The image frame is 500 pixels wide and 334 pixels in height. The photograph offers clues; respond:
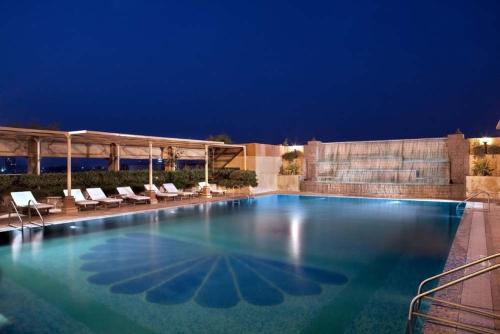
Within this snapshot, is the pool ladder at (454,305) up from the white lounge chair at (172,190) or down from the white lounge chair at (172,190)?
down

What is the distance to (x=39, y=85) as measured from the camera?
4550cm

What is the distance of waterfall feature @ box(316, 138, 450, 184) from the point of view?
16.5 m

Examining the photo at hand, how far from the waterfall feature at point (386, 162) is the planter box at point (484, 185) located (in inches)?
48.8

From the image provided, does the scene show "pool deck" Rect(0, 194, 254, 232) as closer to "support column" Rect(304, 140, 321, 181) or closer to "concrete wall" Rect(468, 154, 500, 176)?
"support column" Rect(304, 140, 321, 181)

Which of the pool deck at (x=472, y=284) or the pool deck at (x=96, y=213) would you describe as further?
the pool deck at (x=96, y=213)

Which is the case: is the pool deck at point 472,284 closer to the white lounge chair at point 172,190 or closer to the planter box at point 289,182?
the white lounge chair at point 172,190

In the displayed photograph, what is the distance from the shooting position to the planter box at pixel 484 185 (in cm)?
1389

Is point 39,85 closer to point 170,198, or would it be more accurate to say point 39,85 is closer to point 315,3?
point 315,3

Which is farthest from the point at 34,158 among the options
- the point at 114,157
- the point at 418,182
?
the point at 418,182

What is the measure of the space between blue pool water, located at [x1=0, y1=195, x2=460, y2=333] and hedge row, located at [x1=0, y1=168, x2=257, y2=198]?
2.70m

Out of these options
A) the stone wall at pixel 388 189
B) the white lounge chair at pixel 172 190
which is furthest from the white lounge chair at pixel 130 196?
the stone wall at pixel 388 189

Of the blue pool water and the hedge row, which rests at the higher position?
the hedge row

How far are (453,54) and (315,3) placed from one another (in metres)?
16.9

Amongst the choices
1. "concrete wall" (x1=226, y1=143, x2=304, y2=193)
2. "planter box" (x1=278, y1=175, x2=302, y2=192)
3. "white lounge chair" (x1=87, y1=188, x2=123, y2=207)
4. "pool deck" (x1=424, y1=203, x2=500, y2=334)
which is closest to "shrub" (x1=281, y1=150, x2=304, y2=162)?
"concrete wall" (x1=226, y1=143, x2=304, y2=193)
